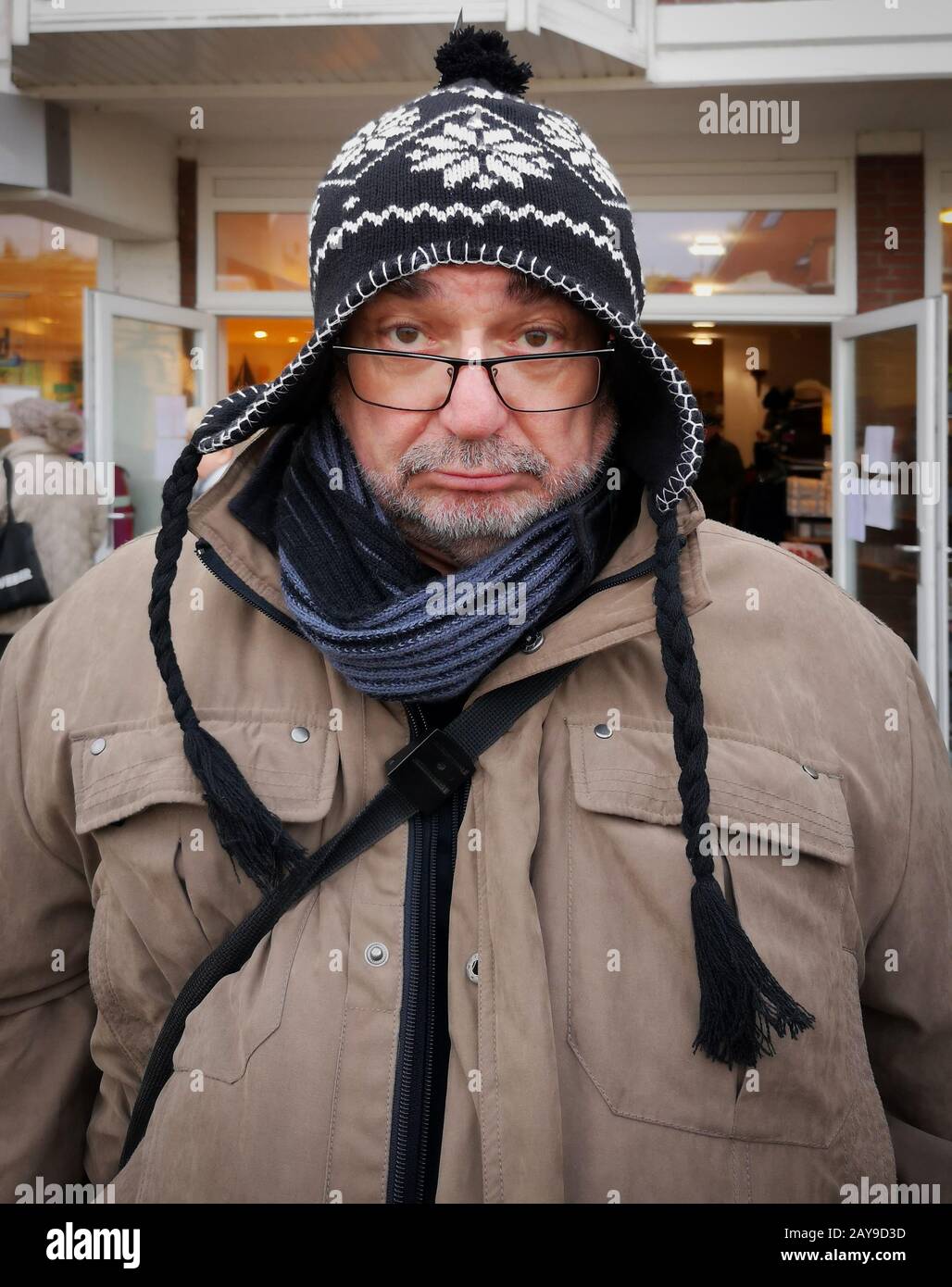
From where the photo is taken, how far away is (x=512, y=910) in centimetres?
129

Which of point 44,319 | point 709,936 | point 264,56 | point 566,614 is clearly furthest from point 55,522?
point 709,936

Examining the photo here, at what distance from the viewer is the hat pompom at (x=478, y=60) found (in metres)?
1.61

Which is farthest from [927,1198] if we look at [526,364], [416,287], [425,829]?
[416,287]

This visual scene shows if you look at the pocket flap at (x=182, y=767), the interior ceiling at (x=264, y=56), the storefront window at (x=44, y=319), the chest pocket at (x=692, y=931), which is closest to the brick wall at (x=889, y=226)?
the interior ceiling at (x=264, y=56)

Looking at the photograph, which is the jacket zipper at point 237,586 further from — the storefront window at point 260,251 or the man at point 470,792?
the storefront window at point 260,251

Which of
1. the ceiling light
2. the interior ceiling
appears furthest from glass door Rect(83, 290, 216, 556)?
the ceiling light

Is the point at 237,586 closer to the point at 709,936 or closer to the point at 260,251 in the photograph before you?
the point at 709,936

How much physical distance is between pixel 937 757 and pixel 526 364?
825 millimetres

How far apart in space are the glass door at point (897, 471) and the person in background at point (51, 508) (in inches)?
174

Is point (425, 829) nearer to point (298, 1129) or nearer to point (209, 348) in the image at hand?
point (298, 1129)

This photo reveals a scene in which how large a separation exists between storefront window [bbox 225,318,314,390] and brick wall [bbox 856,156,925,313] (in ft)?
12.2

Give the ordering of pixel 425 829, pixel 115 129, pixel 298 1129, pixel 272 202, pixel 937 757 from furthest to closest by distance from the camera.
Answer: pixel 272 202 → pixel 115 129 → pixel 937 757 → pixel 425 829 → pixel 298 1129

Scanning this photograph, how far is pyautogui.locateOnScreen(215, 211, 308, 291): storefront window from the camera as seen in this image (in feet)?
24.1

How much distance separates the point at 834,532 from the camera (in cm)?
705
